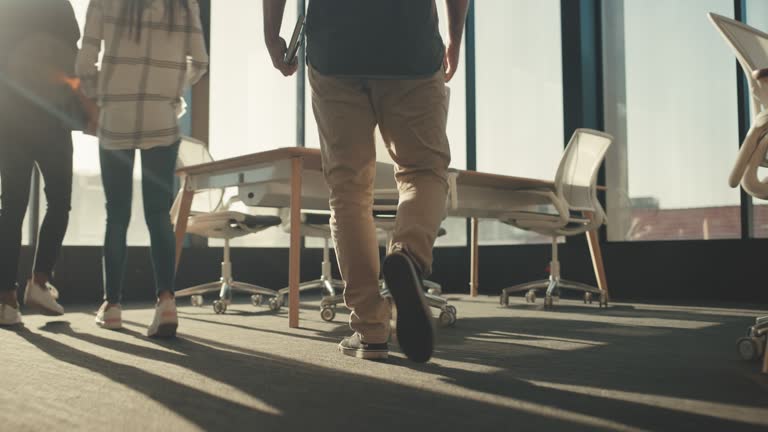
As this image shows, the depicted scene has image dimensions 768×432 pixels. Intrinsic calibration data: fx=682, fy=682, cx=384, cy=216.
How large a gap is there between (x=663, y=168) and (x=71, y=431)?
4813mm

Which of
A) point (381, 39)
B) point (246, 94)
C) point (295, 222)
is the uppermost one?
point (246, 94)

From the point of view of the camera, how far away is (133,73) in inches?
91.7

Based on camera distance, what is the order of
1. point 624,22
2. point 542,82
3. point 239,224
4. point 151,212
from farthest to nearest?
point 542,82 < point 624,22 < point 239,224 < point 151,212

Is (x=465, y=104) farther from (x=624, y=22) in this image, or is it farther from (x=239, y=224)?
(x=239, y=224)

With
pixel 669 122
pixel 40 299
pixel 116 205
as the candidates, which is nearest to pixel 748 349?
pixel 116 205

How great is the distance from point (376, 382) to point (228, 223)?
8.28 ft

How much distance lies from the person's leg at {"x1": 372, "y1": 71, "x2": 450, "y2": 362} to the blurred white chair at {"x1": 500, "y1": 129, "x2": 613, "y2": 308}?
264 centimetres

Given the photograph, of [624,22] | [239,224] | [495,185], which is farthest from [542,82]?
[239,224]

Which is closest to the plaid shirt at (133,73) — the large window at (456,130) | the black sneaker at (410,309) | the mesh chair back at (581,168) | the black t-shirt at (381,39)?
the black t-shirt at (381,39)

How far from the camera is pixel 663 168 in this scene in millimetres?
5090

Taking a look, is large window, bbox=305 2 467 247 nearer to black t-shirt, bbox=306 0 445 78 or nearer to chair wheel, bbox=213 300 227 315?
chair wheel, bbox=213 300 227 315

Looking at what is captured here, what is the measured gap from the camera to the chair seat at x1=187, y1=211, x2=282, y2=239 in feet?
12.5

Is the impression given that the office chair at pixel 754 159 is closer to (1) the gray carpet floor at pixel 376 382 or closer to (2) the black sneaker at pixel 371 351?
(1) the gray carpet floor at pixel 376 382

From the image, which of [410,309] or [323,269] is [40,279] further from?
[410,309]
